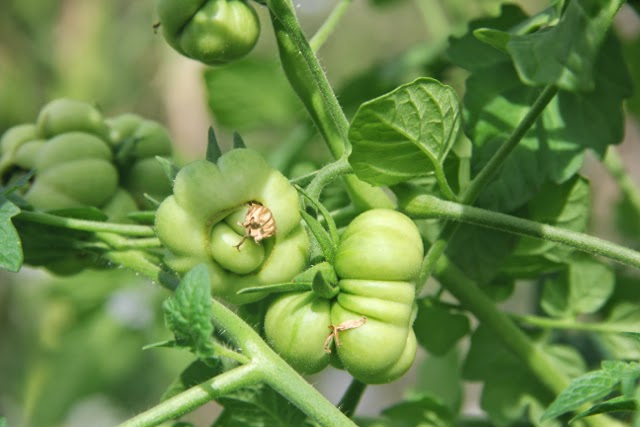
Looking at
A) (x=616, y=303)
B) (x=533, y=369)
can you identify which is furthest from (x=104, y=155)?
(x=616, y=303)

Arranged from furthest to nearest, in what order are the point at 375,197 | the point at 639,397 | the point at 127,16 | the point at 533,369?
the point at 127,16 < the point at 533,369 < the point at 375,197 < the point at 639,397

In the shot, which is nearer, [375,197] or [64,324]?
[375,197]

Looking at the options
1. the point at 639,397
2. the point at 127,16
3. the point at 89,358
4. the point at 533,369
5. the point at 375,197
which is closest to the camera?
the point at 639,397

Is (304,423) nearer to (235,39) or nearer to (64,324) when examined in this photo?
(235,39)

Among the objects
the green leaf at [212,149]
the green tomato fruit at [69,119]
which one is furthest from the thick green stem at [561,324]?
the green tomato fruit at [69,119]

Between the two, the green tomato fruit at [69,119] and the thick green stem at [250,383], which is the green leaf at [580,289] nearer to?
the thick green stem at [250,383]

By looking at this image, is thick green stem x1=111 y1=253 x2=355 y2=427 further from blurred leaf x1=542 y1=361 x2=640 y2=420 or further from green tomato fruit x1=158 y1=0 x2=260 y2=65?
green tomato fruit x1=158 y1=0 x2=260 y2=65

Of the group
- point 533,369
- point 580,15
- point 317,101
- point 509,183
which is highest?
point 580,15
